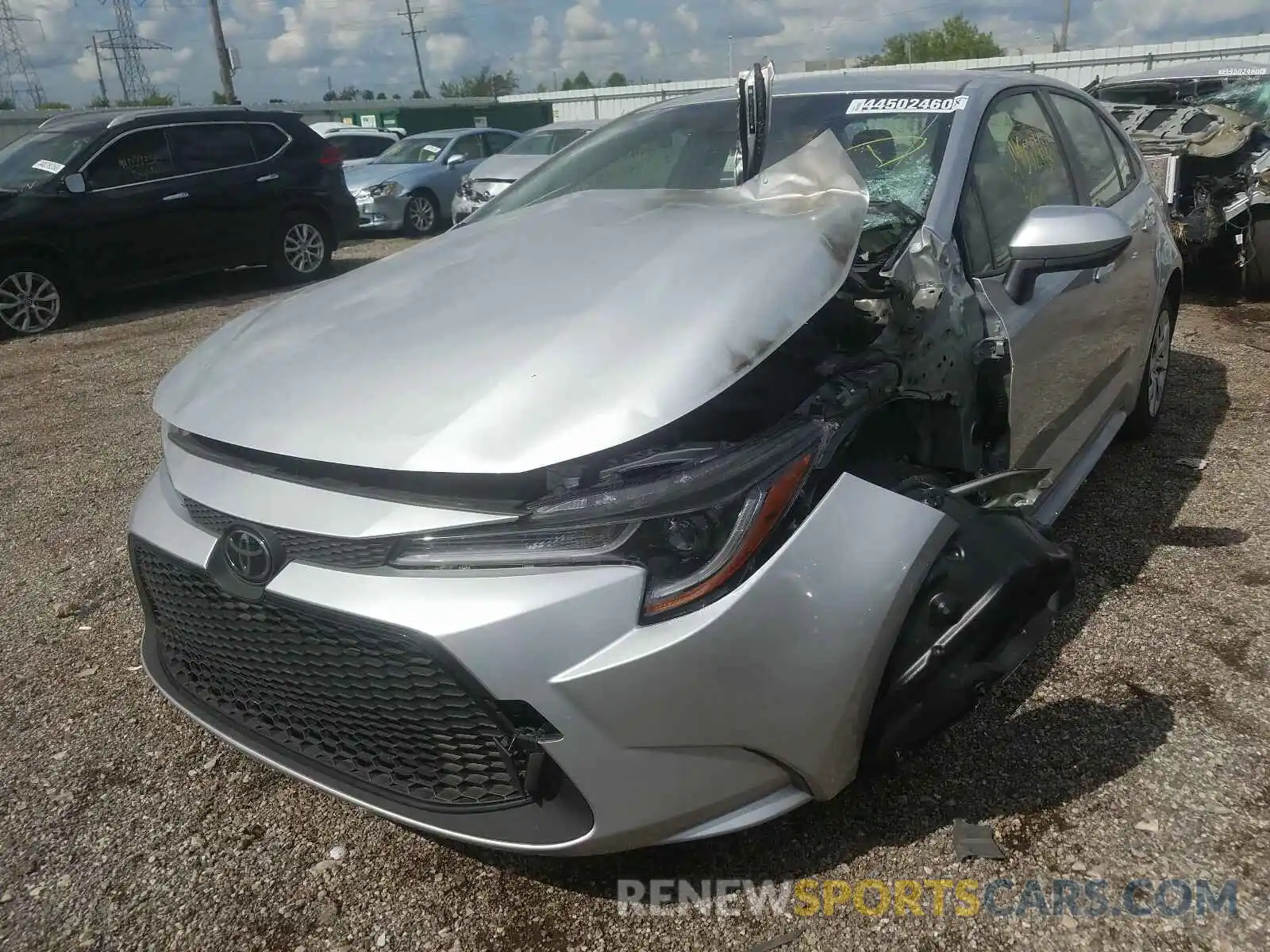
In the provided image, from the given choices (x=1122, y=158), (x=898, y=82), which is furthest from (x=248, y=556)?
(x=1122, y=158)

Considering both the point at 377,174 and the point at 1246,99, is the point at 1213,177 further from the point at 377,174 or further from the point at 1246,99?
the point at 377,174

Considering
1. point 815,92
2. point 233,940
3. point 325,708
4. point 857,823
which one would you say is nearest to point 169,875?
point 233,940

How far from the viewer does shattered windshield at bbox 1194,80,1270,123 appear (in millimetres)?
7688

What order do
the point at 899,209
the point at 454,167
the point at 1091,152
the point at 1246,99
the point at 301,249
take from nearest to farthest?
the point at 899,209 < the point at 1091,152 < the point at 1246,99 < the point at 301,249 < the point at 454,167

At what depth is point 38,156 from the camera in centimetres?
821

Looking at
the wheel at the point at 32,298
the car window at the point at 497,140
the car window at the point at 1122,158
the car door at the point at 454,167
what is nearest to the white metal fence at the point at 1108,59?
the car window at the point at 497,140

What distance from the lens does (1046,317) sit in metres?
2.72

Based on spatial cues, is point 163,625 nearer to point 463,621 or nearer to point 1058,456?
point 463,621

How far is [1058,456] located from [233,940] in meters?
2.55

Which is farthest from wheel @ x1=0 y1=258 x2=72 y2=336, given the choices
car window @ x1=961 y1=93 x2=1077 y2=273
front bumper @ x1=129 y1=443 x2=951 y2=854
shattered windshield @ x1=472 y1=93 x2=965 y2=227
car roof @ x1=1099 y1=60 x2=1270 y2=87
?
car roof @ x1=1099 y1=60 x2=1270 y2=87

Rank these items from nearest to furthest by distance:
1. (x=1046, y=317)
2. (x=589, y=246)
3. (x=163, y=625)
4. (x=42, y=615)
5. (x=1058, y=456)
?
(x=163, y=625), (x=589, y=246), (x=1046, y=317), (x=1058, y=456), (x=42, y=615)

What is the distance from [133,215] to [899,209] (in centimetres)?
761

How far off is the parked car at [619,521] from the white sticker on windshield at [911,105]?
460mm

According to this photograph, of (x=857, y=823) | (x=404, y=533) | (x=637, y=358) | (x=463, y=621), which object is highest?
(x=637, y=358)
